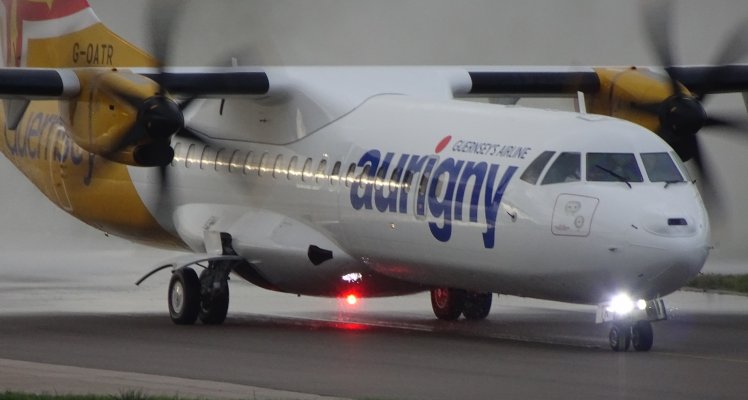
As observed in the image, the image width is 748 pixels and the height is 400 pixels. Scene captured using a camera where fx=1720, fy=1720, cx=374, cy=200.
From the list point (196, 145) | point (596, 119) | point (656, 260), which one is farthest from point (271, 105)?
point (656, 260)

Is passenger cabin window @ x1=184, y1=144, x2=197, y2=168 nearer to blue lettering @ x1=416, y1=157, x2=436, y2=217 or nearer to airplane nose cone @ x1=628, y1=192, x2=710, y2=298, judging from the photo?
blue lettering @ x1=416, y1=157, x2=436, y2=217

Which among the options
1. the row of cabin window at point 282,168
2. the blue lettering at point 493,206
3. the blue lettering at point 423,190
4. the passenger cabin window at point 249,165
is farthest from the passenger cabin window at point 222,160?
the blue lettering at point 493,206

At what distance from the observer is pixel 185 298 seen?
67.6 feet

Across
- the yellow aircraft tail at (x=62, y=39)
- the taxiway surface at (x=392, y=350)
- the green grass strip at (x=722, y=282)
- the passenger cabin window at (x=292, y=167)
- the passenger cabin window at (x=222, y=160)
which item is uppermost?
the yellow aircraft tail at (x=62, y=39)

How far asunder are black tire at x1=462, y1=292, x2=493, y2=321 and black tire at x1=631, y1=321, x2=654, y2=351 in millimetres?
4838

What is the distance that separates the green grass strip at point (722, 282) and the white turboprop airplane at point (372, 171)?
190 inches

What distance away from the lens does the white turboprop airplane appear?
17.0 meters

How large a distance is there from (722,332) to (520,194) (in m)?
3.82

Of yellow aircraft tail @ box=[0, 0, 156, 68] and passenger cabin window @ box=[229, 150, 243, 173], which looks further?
yellow aircraft tail @ box=[0, 0, 156, 68]

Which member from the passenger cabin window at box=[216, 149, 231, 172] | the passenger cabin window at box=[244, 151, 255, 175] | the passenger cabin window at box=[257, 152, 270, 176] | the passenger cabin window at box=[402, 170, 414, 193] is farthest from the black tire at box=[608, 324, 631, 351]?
the passenger cabin window at box=[216, 149, 231, 172]

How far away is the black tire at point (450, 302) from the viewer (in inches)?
854

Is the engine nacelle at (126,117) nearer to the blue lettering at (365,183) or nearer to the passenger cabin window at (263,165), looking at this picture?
the passenger cabin window at (263,165)

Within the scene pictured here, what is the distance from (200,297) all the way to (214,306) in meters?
0.25

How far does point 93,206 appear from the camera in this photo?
23188 millimetres
